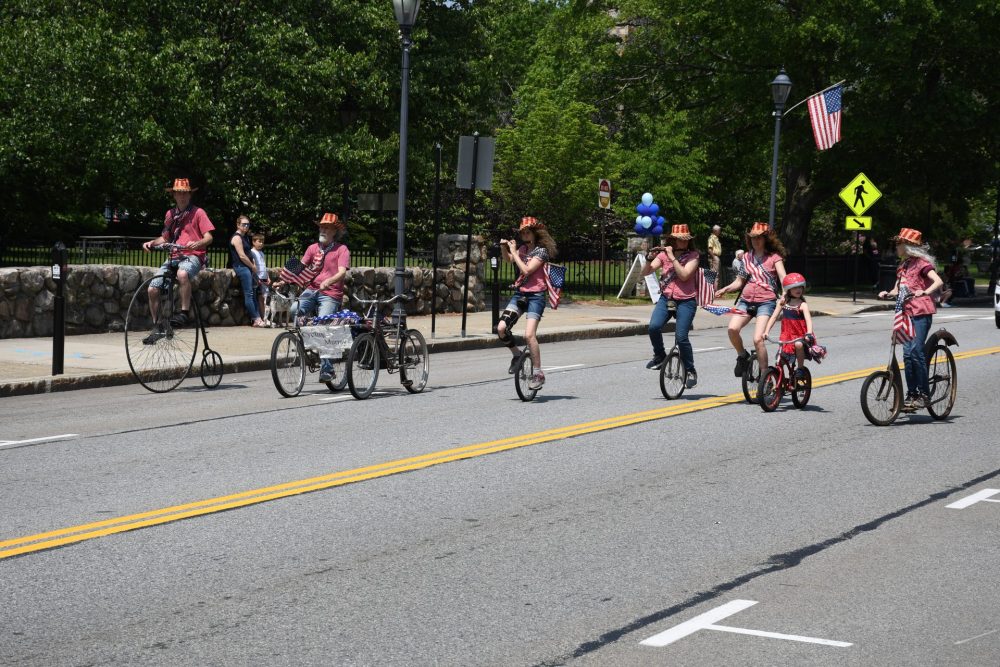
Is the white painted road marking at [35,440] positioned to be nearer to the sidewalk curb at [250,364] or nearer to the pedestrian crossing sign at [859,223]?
the sidewalk curb at [250,364]

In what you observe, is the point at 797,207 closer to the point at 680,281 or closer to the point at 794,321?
the point at 680,281

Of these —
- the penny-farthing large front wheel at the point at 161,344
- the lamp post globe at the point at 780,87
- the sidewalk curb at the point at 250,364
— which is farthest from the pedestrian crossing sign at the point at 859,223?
the penny-farthing large front wheel at the point at 161,344

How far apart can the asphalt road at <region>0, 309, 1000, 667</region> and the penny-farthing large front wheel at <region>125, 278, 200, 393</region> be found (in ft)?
3.54

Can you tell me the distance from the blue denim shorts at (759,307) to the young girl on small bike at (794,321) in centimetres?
31

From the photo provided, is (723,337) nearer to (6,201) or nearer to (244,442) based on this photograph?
(244,442)

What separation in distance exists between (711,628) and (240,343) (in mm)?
13907

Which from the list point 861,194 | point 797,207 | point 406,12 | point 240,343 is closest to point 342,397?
point 240,343

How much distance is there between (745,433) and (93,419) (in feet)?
19.1

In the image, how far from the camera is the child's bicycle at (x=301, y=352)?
13.3 metres

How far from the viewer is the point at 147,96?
81.9ft

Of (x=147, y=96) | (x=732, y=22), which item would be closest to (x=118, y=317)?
(x=147, y=96)

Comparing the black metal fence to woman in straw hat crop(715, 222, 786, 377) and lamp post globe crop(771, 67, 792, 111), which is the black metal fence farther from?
woman in straw hat crop(715, 222, 786, 377)

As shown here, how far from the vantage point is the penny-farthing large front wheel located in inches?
541

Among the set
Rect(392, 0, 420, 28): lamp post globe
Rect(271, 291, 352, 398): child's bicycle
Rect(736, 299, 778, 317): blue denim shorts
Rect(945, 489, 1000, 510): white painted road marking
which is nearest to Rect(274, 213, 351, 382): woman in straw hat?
Rect(271, 291, 352, 398): child's bicycle
